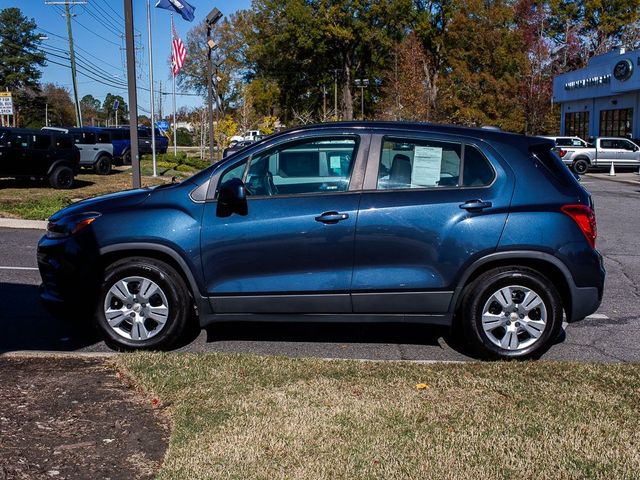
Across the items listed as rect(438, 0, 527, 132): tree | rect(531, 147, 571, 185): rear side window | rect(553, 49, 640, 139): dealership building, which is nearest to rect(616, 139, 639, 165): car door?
rect(553, 49, 640, 139): dealership building

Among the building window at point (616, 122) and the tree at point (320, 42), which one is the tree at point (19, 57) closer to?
the tree at point (320, 42)

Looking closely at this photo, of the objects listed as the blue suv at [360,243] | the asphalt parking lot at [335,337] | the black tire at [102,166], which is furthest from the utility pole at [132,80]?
the black tire at [102,166]

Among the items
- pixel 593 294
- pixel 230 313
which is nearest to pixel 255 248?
pixel 230 313

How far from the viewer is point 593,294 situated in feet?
17.7

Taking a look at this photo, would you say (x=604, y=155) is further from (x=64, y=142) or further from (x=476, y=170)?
(x=476, y=170)

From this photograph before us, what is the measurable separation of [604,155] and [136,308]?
3322 cm

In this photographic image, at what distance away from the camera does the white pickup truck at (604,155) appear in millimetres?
34344

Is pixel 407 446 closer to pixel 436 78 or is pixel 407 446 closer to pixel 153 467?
pixel 153 467

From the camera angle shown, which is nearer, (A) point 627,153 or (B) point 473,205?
(B) point 473,205

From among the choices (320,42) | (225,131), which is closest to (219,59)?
(320,42)

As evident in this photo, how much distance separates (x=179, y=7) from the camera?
2411 centimetres

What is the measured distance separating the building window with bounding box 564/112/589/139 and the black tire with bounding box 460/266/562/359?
1777 inches

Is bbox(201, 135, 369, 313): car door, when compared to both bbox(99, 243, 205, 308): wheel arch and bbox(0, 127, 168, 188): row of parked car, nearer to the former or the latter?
bbox(99, 243, 205, 308): wheel arch

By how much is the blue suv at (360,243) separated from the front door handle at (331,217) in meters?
0.01
